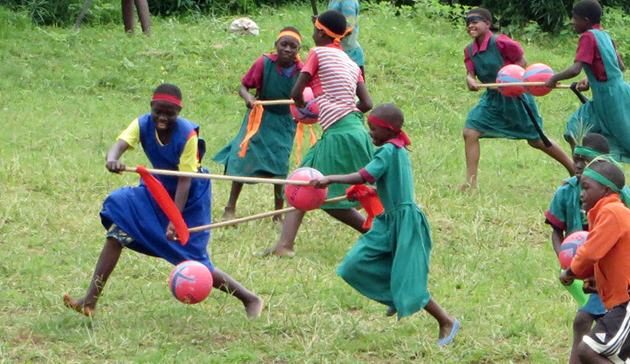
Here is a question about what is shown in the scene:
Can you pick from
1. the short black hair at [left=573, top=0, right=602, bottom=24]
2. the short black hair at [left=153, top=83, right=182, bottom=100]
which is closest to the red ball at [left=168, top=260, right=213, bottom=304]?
the short black hair at [left=153, top=83, right=182, bottom=100]

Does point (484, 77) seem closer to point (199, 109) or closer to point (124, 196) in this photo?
point (199, 109)

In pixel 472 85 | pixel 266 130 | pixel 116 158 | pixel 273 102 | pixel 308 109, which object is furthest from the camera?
pixel 472 85

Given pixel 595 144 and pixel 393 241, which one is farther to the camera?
pixel 393 241

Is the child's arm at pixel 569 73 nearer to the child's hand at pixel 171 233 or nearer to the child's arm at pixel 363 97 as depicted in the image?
the child's arm at pixel 363 97

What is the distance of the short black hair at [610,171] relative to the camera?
457 centimetres

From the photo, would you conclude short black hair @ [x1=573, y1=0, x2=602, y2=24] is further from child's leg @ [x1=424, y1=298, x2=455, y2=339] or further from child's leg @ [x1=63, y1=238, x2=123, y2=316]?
child's leg @ [x1=63, y1=238, x2=123, y2=316]

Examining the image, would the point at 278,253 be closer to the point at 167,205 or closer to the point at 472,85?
the point at 167,205

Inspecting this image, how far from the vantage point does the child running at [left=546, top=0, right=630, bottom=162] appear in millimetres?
7836

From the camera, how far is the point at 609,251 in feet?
14.7

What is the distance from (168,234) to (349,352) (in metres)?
1.12

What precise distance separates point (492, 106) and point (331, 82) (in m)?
2.67

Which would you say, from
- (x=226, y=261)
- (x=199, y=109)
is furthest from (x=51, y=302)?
(x=199, y=109)

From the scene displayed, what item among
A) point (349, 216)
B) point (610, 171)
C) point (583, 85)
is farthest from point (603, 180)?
point (583, 85)

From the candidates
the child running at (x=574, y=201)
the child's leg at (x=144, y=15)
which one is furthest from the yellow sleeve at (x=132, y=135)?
the child's leg at (x=144, y=15)
